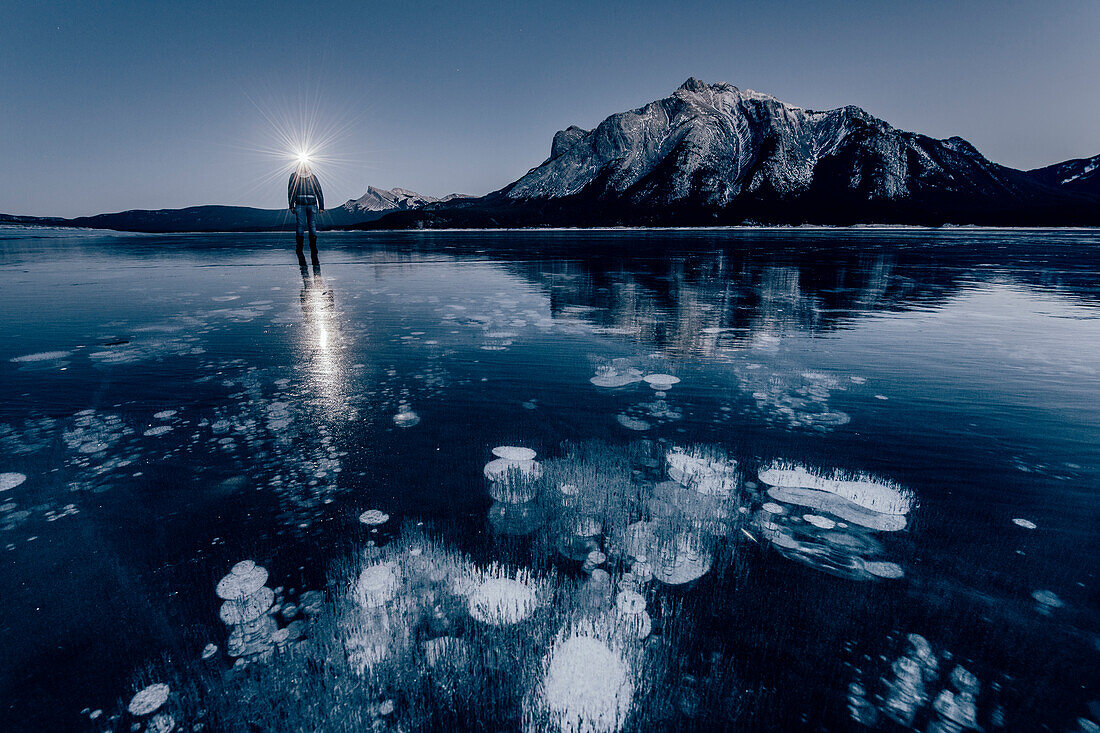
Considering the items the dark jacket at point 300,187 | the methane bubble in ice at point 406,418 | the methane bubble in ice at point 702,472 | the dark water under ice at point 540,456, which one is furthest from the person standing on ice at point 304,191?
the methane bubble in ice at point 702,472

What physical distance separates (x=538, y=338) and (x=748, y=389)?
5.09 meters

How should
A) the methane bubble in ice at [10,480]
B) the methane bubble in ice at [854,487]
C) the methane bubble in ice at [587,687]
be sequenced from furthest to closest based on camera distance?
the methane bubble in ice at [10,480]
the methane bubble in ice at [854,487]
the methane bubble in ice at [587,687]

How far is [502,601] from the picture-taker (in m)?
3.42

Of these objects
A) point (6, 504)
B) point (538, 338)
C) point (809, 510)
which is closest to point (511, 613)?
point (809, 510)

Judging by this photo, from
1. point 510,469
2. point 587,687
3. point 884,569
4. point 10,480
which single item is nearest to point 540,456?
point 510,469

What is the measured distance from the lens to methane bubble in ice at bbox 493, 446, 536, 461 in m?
5.46

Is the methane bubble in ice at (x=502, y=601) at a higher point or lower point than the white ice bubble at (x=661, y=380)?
→ lower

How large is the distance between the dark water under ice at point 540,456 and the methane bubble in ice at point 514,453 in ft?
0.49

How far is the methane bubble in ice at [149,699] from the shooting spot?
262cm

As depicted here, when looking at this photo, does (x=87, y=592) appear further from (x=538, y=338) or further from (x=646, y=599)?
(x=538, y=338)

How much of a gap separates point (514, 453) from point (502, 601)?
2276mm

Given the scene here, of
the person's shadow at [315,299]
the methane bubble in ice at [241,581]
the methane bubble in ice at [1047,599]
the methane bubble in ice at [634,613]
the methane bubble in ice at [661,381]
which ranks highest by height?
the person's shadow at [315,299]

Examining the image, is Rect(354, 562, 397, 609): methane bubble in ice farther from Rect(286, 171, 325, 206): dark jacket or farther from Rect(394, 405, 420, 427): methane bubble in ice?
Rect(286, 171, 325, 206): dark jacket

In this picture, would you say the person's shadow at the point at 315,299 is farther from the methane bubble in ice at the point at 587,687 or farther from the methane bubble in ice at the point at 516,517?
the methane bubble in ice at the point at 587,687
